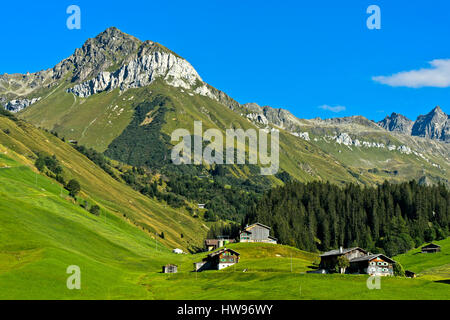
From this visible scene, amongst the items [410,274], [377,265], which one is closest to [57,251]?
[377,265]

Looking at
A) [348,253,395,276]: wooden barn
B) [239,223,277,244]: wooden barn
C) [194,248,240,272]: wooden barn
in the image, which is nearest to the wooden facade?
[348,253,395,276]: wooden barn

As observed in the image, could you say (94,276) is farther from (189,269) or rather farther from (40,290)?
(189,269)

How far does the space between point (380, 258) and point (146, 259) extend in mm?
78269

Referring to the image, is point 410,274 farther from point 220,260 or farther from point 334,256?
point 220,260

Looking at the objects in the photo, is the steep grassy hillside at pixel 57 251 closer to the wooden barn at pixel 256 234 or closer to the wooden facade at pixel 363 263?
the wooden barn at pixel 256 234

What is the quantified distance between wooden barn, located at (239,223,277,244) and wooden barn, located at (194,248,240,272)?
46.5 m

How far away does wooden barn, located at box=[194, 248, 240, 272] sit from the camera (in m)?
131

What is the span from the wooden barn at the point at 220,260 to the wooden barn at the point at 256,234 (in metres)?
46.5

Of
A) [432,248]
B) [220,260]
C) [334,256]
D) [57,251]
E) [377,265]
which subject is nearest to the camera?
[57,251]

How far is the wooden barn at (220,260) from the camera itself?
131 m

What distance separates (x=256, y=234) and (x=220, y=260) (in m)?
53.5

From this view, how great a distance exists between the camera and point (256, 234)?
600 ft

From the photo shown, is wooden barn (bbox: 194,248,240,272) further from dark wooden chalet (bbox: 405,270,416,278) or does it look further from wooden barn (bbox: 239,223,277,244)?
wooden barn (bbox: 239,223,277,244)

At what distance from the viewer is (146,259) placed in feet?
515
